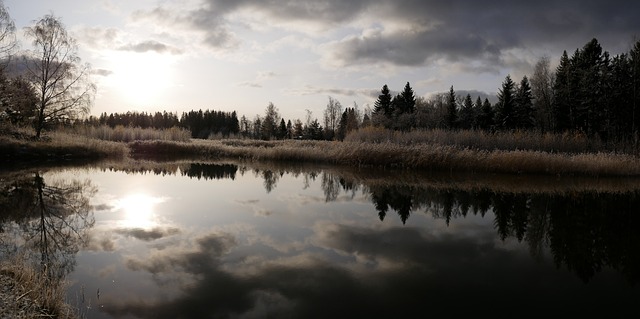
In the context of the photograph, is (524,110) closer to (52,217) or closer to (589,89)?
(589,89)

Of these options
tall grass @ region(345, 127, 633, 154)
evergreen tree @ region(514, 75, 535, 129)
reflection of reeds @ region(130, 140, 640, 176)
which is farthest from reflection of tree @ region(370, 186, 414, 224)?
evergreen tree @ region(514, 75, 535, 129)

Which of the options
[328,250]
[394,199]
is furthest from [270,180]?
[328,250]

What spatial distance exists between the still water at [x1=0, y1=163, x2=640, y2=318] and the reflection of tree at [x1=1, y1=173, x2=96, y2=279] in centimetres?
3

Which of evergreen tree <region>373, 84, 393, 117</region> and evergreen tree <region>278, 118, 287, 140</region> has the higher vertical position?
evergreen tree <region>373, 84, 393, 117</region>

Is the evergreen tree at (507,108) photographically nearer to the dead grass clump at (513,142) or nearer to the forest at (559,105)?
the forest at (559,105)

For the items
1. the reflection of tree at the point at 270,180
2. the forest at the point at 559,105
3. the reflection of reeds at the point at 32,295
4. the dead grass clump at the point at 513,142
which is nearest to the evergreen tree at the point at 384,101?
Answer: the forest at the point at 559,105

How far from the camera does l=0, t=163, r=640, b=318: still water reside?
161 inches

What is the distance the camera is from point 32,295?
366 cm

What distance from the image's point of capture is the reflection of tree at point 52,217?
5.34 meters

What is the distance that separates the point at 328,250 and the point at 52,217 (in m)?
5.44

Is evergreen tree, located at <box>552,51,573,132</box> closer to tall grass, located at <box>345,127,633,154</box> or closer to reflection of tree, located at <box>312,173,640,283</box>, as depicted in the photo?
tall grass, located at <box>345,127,633,154</box>

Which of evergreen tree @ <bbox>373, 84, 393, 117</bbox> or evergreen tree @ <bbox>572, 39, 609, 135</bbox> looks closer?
evergreen tree @ <bbox>572, 39, 609, 135</bbox>

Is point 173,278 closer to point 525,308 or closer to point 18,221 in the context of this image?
point 525,308

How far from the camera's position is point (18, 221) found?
278 inches
